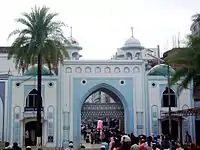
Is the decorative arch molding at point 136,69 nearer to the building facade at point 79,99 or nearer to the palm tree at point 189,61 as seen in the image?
the building facade at point 79,99

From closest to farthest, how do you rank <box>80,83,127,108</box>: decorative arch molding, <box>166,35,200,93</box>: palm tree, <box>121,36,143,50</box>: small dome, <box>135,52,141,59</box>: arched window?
<box>166,35,200,93</box>: palm tree
<box>80,83,127,108</box>: decorative arch molding
<box>135,52,141,59</box>: arched window
<box>121,36,143,50</box>: small dome

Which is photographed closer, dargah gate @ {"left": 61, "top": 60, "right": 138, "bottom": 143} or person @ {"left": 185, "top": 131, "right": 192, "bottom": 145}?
person @ {"left": 185, "top": 131, "right": 192, "bottom": 145}

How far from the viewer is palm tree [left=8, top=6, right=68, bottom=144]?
105ft

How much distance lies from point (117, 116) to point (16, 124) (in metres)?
9.84

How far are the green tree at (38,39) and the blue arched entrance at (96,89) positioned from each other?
8637mm

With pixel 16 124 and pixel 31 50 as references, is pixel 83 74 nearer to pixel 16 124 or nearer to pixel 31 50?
pixel 16 124

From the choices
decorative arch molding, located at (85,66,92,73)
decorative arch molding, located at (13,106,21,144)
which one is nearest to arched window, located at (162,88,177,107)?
decorative arch molding, located at (85,66,92,73)

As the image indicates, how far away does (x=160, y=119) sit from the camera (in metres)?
41.1

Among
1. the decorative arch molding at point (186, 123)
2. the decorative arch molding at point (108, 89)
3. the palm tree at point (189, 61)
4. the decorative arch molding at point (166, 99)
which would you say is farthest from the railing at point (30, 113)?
the palm tree at point (189, 61)

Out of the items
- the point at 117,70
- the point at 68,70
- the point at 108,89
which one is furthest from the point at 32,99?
the point at 117,70

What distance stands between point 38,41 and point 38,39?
0.58 feet

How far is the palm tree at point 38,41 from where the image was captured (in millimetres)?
32094

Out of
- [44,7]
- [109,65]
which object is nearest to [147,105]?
[109,65]

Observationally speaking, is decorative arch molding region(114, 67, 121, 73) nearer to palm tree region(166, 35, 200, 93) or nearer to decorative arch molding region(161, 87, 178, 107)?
decorative arch molding region(161, 87, 178, 107)
